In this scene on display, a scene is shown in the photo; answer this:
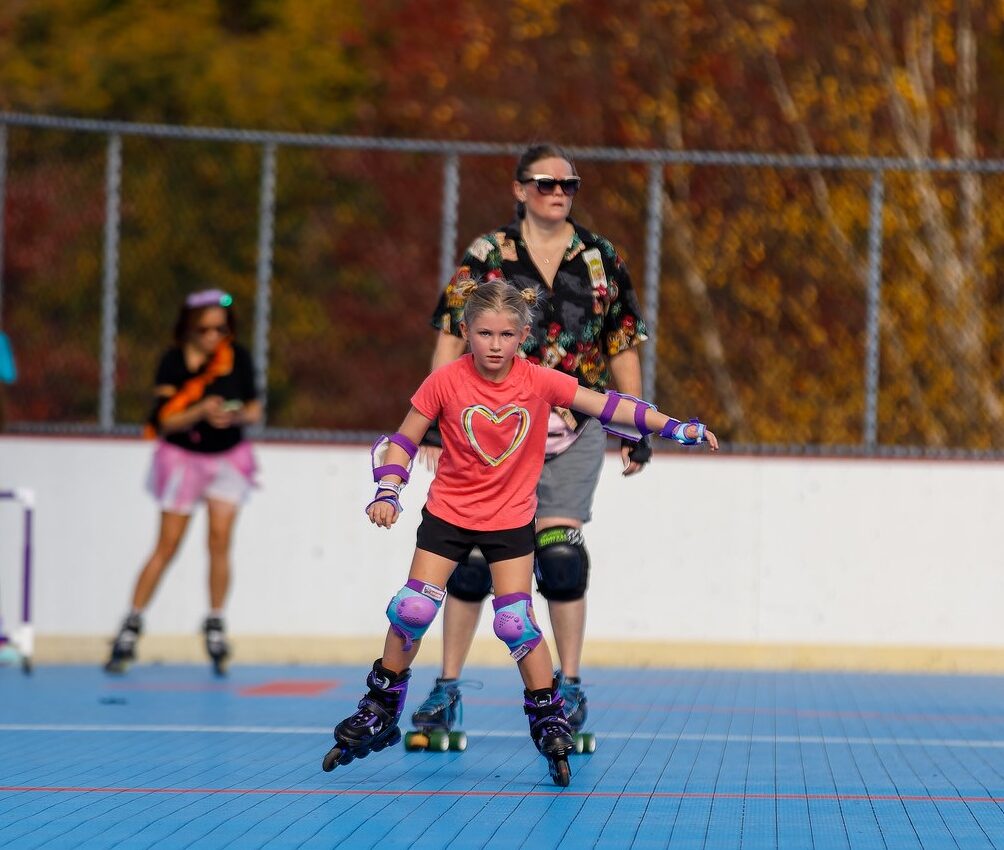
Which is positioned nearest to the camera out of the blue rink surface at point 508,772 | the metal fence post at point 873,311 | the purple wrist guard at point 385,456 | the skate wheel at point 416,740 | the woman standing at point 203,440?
the blue rink surface at point 508,772

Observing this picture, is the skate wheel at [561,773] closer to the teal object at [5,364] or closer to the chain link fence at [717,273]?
A: the teal object at [5,364]

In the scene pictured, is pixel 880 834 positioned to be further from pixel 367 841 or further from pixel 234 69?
pixel 234 69

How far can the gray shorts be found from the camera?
740 cm

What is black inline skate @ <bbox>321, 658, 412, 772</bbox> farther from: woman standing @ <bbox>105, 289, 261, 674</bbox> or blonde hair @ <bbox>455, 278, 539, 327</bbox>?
woman standing @ <bbox>105, 289, 261, 674</bbox>

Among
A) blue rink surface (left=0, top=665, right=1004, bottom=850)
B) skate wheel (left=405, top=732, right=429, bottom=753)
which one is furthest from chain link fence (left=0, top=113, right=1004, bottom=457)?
skate wheel (left=405, top=732, right=429, bottom=753)

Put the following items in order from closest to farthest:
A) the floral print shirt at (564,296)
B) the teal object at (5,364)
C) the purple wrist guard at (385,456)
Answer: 1. the purple wrist guard at (385,456)
2. the floral print shirt at (564,296)
3. the teal object at (5,364)

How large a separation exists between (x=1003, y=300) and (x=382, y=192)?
375 centimetres

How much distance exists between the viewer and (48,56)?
32688 millimetres

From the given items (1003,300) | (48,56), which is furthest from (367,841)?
(48,56)

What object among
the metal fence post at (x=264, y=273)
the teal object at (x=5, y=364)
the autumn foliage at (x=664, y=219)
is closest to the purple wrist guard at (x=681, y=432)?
the autumn foliage at (x=664, y=219)

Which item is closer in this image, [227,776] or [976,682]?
[227,776]

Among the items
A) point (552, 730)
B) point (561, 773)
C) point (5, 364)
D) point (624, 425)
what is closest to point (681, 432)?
point (624, 425)

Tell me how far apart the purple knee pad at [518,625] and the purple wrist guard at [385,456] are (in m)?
0.50

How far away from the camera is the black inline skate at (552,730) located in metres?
6.51
